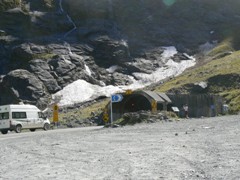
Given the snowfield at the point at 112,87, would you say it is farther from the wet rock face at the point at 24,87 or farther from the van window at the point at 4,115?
the van window at the point at 4,115

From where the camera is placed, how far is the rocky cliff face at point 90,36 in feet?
365

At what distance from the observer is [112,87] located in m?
109

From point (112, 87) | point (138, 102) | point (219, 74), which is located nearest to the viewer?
point (138, 102)

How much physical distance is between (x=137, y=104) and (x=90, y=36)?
2616 inches

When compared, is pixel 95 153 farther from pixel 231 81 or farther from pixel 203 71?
pixel 203 71

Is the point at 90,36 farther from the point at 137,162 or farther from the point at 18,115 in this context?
the point at 137,162

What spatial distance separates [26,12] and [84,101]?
5126cm

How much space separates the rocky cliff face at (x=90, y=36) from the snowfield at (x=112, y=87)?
7.68ft

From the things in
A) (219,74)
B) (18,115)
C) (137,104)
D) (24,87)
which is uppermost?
(24,87)

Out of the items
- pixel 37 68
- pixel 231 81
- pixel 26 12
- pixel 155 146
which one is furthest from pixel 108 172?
pixel 26 12

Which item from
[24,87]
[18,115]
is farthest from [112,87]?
[18,115]

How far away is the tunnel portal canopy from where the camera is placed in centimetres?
5347

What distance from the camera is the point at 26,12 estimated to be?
136m

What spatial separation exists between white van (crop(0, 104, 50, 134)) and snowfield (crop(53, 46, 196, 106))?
162 ft
